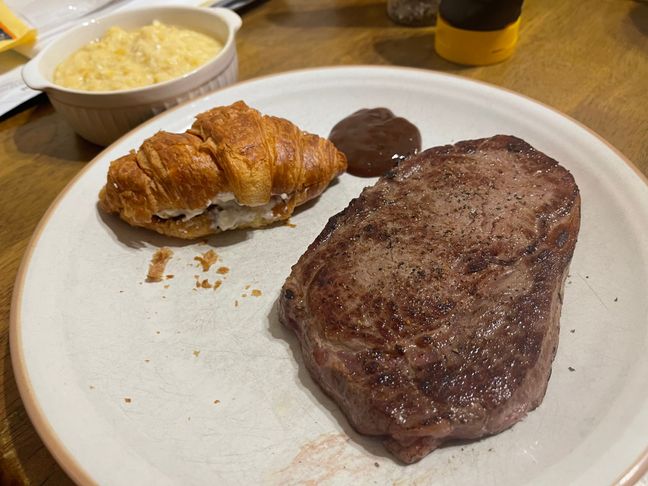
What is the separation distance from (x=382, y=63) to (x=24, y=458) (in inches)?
121

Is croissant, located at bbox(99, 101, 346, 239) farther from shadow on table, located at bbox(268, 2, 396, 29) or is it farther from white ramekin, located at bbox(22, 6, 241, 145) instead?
shadow on table, located at bbox(268, 2, 396, 29)

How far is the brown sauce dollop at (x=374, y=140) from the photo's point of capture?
2.74 meters

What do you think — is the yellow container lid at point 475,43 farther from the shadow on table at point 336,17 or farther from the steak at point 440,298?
the steak at point 440,298

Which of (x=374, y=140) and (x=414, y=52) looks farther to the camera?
(x=414, y=52)

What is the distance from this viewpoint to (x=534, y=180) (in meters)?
2.21

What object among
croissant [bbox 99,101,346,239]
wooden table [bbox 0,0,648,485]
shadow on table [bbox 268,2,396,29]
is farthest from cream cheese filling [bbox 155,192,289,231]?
shadow on table [bbox 268,2,396,29]

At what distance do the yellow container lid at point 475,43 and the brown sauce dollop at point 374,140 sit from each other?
913 mm

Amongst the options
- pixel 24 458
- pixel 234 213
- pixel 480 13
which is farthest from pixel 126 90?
pixel 480 13

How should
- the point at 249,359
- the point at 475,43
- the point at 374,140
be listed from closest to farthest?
the point at 249,359, the point at 374,140, the point at 475,43

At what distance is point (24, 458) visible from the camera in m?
1.83

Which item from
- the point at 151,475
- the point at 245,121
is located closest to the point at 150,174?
the point at 245,121

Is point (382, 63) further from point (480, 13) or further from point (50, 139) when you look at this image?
point (50, 139)

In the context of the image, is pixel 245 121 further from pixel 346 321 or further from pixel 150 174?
pixel 346 321

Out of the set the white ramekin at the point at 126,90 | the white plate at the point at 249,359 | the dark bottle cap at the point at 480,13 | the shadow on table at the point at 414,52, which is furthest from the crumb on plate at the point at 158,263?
the dark bottle cap at the point at 480,13
